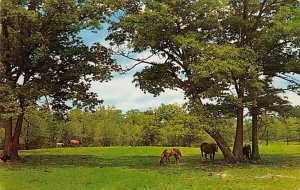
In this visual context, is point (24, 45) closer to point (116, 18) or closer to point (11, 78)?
point (11, 78)

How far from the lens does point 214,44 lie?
17016 millimetres

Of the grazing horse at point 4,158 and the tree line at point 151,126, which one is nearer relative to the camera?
the tree line at point 151,126

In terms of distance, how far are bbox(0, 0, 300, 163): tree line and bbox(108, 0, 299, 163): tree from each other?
4 centimetres

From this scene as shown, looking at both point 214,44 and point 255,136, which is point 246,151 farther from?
point 214,44

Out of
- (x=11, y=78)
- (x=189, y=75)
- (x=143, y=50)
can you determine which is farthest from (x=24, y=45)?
(x=189, y=75)

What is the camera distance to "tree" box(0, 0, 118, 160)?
17.1 m

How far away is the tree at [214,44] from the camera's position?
16422 mm

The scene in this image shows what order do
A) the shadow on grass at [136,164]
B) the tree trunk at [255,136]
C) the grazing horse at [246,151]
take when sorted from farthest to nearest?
the tree trunk at [255,136] < the grazing horse at [246,151] < the shadow on grass at [136,164]

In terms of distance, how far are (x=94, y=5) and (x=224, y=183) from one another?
1103cm

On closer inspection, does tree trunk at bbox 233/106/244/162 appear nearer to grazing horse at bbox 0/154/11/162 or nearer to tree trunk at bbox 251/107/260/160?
tree trunk at bbox 251/107/260/160

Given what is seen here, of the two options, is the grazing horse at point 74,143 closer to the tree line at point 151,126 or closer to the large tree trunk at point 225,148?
the tree line at point 151,126

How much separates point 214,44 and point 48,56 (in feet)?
23.6

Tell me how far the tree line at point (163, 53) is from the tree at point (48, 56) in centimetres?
4

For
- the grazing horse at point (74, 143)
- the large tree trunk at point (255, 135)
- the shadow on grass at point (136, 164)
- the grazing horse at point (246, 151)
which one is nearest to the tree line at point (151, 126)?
the grazing horse at point (74, 143)
